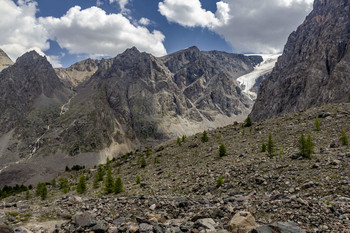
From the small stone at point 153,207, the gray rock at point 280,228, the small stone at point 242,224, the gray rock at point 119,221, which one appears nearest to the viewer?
the gray rock at point 280,228

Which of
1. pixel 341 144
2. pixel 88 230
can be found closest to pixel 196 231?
pixel 88 230

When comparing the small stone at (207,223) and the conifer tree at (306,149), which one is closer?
the small stone at (207,223)

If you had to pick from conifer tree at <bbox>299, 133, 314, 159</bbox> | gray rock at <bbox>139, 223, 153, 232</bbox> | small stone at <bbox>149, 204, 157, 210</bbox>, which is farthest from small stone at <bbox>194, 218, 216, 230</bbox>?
conifer tree at <bbox>299, 133, 314, 159</bbox>

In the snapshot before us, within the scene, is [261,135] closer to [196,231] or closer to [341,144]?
[341,144]

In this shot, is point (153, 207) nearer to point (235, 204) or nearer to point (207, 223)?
point (235, 204)

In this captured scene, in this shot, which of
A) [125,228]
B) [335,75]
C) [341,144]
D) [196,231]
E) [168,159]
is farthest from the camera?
[335,75]

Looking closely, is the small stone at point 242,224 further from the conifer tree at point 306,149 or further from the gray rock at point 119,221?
the conifer tree at point 306,149

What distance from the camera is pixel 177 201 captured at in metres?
19.9

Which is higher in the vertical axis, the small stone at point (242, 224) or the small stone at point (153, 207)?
the small stone at point (242, 224)

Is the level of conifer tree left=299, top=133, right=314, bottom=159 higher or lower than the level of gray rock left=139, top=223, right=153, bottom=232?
higher

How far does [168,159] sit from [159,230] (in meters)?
44.1

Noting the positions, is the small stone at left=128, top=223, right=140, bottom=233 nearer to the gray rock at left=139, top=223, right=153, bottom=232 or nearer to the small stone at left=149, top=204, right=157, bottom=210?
the gray rock at left=139, top=223, right=153, bottom=232

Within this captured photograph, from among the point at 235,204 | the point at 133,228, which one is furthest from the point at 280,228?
the point at 133,228

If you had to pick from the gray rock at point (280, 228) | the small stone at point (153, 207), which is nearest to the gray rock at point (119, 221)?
the small stone at point (153, 207)
